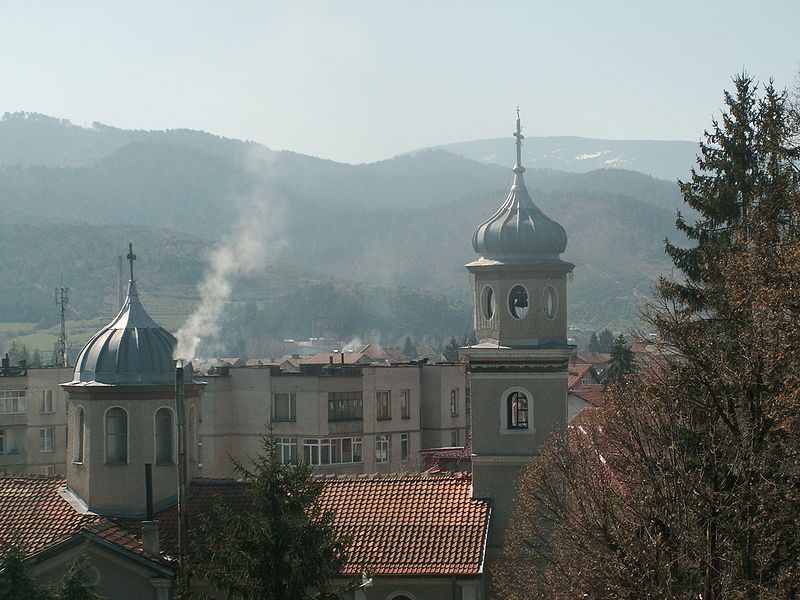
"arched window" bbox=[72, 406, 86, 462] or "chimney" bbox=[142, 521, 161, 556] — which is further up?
"arched window" bbox=[72, 406, 86, 462]

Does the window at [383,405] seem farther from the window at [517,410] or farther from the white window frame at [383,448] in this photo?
the window at [517,410]

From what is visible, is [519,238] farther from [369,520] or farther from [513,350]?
[369,520]

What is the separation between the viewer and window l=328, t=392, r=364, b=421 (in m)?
65.1

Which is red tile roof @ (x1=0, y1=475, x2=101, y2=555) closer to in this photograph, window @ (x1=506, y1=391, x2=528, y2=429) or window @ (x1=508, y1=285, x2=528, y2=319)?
window @ (x1=506, y1=391, x2=528, y2=429)

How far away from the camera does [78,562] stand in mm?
28719

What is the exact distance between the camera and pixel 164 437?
116 feet

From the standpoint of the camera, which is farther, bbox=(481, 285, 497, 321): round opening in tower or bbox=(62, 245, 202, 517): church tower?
bbox=(481, 285, 497, 321): round opening in tower

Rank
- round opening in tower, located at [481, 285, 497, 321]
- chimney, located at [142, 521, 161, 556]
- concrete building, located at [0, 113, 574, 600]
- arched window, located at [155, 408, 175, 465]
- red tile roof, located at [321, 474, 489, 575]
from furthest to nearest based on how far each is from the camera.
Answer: round opening in tower, located at [481, 285, 497, 321]
arched window, located at [155, 408, 175, 465]
red tile roof, located at [321, 474, 489, 575]
concrete building, located at [0, 113, 574, 600]
chimney, located at [142, 521, 161, 556]

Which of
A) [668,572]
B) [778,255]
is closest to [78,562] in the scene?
[668,572]

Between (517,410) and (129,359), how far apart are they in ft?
27.9

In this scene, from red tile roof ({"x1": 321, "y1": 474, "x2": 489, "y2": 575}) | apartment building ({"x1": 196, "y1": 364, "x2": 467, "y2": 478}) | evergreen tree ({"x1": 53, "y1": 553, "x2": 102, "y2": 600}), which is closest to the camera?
evergreen tree ({"x1": 53, "y1": 553, "x2": 102, "y2": 600})

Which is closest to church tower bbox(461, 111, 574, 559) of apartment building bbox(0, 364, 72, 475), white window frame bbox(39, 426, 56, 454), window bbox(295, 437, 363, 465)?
window bbox(295, 437, 363, 465)

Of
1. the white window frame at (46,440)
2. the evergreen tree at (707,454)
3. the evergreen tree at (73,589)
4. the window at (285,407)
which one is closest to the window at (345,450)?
the window at (285,407)

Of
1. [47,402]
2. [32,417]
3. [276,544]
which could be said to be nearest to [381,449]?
[47,402]
